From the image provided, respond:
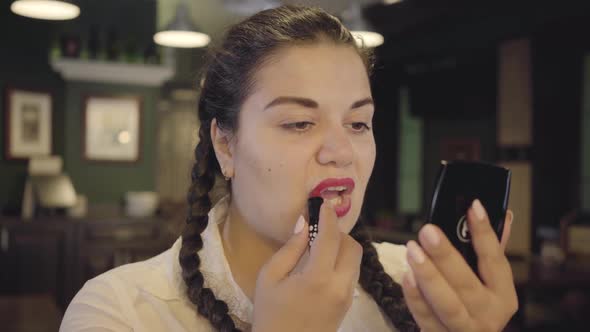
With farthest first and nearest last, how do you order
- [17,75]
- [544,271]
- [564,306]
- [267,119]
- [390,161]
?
[390,161], [17,75], [564,306], [544,271], [267,119]

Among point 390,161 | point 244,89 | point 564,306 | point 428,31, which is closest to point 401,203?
point 390,161

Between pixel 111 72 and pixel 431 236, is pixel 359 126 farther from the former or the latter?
pixel 111 72

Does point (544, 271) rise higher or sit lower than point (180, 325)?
lower

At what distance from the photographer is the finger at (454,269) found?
30.4 inches

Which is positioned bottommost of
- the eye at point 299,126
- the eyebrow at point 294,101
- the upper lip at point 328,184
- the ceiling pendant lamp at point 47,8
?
the upper lip at point 328,184

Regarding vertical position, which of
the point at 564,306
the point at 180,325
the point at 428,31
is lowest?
the point at 564,306

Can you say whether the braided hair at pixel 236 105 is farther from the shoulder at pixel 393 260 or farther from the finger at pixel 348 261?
the finger at pixel 348 261

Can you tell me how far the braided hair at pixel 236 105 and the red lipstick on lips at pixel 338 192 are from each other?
0.24 meters

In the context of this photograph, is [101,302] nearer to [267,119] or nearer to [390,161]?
[267,119]

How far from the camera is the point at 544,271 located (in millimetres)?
3414

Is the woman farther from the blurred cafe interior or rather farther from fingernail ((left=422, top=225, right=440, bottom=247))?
the blurred cafe interior

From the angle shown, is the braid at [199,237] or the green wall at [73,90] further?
the green wall at [73,90]

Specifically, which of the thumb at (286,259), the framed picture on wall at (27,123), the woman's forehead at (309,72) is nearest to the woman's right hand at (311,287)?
the thumb at (286,259)

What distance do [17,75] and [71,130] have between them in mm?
678
